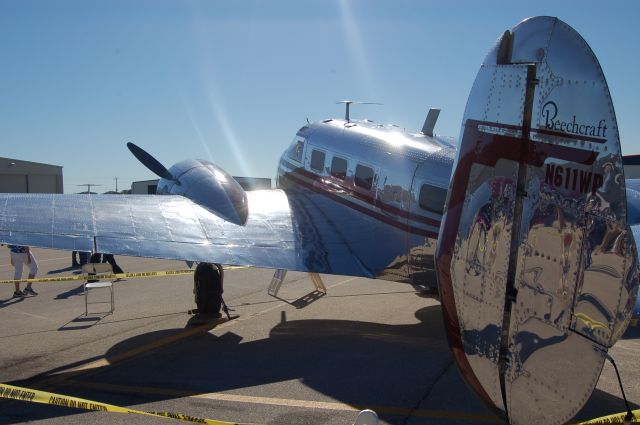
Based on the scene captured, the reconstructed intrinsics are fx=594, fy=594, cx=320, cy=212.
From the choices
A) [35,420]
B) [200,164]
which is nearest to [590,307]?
[35,420]

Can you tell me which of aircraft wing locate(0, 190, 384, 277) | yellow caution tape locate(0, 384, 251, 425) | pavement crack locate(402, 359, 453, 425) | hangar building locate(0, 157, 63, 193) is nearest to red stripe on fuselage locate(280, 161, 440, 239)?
aircraft wing locate(0, 190, 384, 277)

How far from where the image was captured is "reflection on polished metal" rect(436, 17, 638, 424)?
3957 millimetres

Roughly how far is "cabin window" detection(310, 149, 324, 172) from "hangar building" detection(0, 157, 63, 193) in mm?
47001

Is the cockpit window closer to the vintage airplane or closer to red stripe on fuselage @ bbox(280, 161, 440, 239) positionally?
red stripe on fuselage @ bbox(280, 161, 440, 239)

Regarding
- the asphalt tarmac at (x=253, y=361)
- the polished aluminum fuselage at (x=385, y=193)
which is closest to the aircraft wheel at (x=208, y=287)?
the asphalt tarmac at (x=253, y=361)

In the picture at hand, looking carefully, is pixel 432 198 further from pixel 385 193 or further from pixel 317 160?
pixel 317 160

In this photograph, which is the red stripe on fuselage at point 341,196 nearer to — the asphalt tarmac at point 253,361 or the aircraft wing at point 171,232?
the aircraft wing at point 171,232

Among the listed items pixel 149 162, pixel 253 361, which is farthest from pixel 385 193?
pixel 149 162

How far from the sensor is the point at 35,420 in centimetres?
630

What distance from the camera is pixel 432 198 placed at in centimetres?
849

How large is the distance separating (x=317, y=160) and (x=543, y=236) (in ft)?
26.9

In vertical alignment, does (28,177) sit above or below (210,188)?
below

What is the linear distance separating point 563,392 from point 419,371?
13.6 feet

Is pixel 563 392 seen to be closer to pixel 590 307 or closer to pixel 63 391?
pixel 590 307
